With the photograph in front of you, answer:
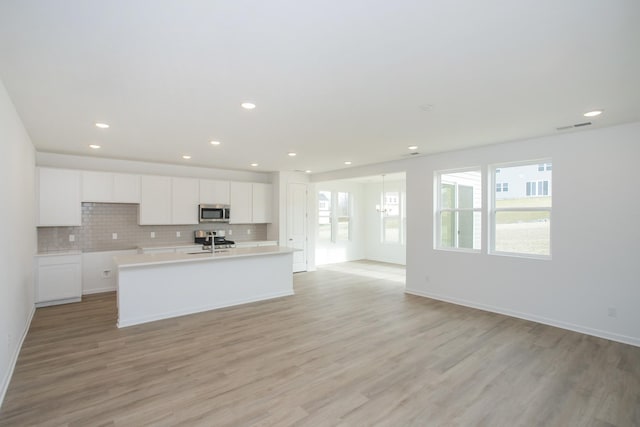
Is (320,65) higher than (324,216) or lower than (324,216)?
higher

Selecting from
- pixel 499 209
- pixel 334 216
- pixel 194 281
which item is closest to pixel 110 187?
pixel 194 281

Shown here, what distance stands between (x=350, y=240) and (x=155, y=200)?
6015 millimetres

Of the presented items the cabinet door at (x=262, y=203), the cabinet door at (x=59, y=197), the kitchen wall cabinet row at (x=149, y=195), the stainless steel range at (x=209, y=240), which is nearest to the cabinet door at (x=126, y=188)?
the kitchen wall cabinet row at (x=149, y=195)

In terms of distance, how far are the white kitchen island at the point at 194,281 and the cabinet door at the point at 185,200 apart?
180 cm

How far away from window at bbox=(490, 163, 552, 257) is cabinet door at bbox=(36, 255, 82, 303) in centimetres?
695

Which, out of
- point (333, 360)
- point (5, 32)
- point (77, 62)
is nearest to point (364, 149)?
point (333, 360)

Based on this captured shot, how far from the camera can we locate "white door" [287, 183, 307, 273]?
8.20 meters

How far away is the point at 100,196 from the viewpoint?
5961mm

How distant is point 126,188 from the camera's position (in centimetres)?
621

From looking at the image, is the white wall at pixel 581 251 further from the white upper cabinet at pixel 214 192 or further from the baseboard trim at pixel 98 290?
the baseboard trim at pixel 98 290

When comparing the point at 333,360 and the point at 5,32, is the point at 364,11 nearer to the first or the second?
the point at 5,32

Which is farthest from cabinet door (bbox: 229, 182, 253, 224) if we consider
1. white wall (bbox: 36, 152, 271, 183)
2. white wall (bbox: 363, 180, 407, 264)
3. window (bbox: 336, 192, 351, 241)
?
white wall (bbox: 363, 180, 407, 264)

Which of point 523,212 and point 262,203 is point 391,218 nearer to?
point 262,203

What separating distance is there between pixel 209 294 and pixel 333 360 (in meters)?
2.64
